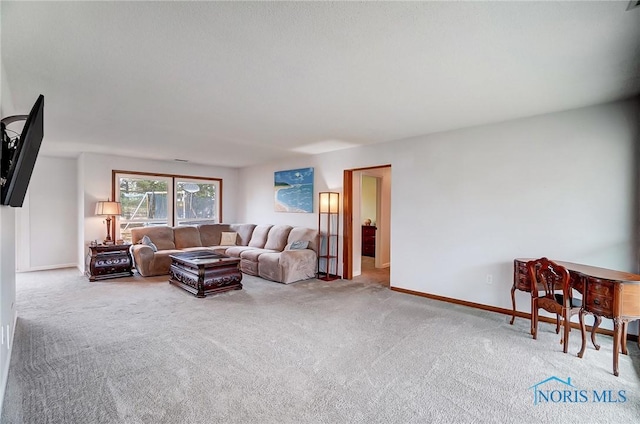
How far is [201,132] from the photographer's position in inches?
167

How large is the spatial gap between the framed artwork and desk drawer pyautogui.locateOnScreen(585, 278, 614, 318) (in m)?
4.43

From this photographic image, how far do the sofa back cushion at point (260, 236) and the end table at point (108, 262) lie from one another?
2.37 meters

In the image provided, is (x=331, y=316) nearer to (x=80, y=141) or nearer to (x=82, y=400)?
(x=82, y=400)

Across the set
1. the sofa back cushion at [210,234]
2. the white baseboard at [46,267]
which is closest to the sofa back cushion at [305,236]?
the sofa back cushion at [210,234]

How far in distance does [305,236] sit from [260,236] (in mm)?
1367

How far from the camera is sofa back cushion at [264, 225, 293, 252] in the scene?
6.11 metres

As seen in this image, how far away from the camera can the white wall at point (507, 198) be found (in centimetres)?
307

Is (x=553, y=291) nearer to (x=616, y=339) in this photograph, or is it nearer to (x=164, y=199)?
(x=616, y=339)

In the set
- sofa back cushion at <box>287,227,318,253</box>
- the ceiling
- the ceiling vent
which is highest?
the ceiling vent

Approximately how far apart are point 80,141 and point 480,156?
607cm

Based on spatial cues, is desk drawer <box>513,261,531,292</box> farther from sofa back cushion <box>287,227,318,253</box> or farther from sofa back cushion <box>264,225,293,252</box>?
sofa back cushion <box>264,225,293,252</box>

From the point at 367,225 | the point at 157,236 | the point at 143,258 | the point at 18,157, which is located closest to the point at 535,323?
the point at 18,157

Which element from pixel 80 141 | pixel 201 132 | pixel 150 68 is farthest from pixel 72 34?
pixel 80 141

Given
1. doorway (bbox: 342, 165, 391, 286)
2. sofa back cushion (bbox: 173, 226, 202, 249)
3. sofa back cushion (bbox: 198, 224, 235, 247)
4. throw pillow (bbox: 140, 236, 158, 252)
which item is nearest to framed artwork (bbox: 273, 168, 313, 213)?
doorway (bbox: 342, 165, 391, 286)
